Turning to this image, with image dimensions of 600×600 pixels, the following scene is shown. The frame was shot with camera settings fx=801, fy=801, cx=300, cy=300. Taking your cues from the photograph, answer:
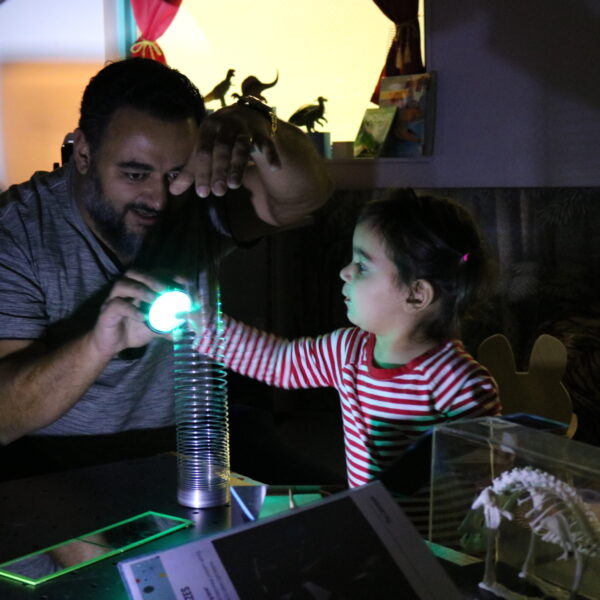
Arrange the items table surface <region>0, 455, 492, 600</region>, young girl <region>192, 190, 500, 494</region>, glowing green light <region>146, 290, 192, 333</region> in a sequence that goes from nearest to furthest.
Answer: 1. table surface <region>0, 455, 492, 600</region>
2. glowing green light <region>146, 290, 192, 333</region>
3. young girl <region>192, 190, 500, 494</region>

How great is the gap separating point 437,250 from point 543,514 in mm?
709

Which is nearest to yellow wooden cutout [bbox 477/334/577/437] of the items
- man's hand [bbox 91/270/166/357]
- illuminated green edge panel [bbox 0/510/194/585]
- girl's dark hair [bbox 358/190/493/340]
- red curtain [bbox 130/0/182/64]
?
girl's dark hair [bbox 358/190/493/340]

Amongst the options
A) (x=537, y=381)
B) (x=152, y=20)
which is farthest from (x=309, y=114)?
(x=537, y=381)

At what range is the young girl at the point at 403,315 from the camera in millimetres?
1331

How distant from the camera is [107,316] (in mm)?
1159

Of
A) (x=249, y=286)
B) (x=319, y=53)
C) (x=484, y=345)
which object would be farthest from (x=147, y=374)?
(x=319, y=53)

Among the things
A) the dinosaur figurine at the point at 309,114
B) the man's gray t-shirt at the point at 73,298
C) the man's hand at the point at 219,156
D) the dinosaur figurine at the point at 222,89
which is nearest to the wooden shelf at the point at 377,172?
the dinosaur figurine at the point at 309,114

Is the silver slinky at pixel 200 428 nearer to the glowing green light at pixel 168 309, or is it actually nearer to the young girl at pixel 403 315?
the glowing green light at pixel 168 309

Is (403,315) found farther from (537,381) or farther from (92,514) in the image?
(537,381)

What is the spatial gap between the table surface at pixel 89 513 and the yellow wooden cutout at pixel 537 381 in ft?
5.34

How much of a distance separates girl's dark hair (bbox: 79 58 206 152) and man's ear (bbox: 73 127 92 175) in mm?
15

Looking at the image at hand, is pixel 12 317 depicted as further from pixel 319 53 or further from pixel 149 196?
pixel 319 53

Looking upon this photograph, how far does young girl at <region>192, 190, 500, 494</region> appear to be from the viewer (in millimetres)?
1331

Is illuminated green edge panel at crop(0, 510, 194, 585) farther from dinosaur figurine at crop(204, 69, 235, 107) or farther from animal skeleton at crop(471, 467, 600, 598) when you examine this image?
dinosaur figurine at crop(204, 69, 235, 107)
